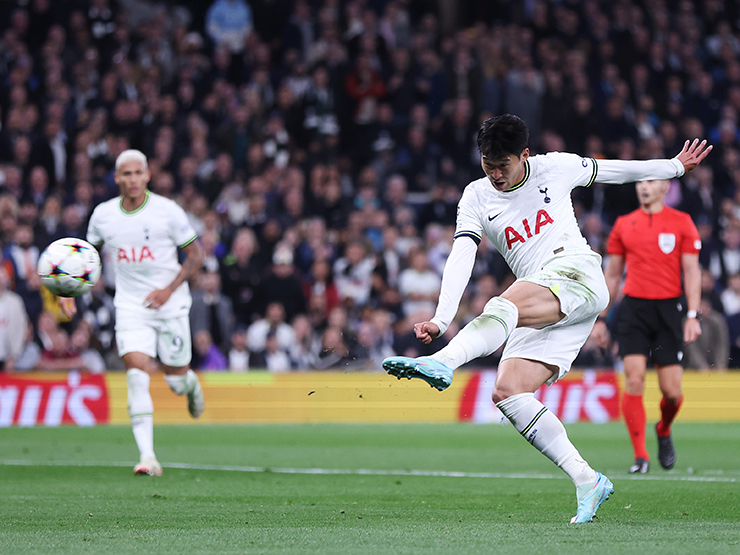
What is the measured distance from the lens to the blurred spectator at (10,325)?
15.5 m

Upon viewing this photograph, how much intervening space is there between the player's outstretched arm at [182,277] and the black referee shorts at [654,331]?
3792 millimetres

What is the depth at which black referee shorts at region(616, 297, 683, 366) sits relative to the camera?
31.9 ft

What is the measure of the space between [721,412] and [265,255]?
23.6 ft

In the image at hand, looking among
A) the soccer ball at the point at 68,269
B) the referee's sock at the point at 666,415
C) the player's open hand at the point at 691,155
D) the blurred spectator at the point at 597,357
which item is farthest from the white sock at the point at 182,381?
the blurred spectator at the point at 597,357

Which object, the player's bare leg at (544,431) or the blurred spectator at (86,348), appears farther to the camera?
the blurred spectator at (86,348)

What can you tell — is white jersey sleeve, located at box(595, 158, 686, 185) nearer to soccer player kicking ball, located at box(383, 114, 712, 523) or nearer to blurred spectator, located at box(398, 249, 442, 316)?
soccer player kicking ball, located at box(383, 114, 712, 523)

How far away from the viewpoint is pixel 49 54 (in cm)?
1939

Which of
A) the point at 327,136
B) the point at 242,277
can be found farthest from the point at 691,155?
the point at 327,136

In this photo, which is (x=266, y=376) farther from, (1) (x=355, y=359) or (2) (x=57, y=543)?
(2) (x=57, y=543)

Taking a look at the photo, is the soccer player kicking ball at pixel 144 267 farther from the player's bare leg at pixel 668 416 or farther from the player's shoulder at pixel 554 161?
the player's bare leg at pixel 668 416

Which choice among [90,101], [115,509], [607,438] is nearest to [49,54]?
[90,101]

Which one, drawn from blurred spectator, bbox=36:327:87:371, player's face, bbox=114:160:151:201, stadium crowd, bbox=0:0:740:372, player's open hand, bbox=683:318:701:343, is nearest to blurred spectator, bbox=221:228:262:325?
stadium crowd, bbox=0:0:740:372

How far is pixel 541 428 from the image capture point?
20.6 feet

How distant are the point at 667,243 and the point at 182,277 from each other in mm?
4247
